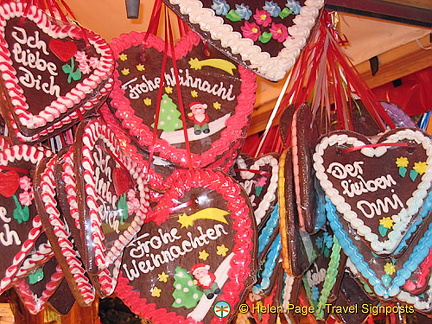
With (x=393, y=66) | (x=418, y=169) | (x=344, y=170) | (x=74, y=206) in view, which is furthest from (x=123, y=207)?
(x=393, y=66)

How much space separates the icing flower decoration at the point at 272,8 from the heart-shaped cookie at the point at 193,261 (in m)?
0.28

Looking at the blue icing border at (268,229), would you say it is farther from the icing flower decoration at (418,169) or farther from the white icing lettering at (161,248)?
the icing flower decoration at (418,169)

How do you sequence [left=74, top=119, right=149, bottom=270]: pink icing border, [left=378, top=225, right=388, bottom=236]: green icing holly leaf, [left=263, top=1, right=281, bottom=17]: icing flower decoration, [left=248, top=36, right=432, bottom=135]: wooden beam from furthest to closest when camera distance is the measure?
1. [left=248, top=36, right=432, bottom=135]: wooden beam
2. [left=263, top=1, right=281, bottom=17]: icing flower decoration
3. [left=378, top=225, right=388, bottom=236]: green icing holly leaf
4. [left=74, top=119, right=149, bottom=270]: pink icing border

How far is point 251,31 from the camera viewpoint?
909mm

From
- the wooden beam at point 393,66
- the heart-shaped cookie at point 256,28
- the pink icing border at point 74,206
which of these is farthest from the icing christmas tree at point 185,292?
the wooden beam at point 393,66

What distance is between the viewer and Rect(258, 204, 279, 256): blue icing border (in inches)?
37.3

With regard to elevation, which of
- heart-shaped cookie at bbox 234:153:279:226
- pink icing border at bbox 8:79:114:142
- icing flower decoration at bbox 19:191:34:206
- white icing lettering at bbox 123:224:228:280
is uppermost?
pink icing border at bbox 8:79:114:142

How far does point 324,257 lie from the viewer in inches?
39.6

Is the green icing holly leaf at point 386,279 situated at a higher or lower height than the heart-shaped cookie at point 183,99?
lower

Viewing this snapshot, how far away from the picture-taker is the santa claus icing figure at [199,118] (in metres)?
0.95

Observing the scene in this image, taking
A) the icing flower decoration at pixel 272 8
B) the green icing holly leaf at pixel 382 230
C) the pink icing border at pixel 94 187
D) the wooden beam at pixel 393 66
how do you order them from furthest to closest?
the wooden beam at pixel 393 66, the icing flower decoration at pixel 272 8, the green icing holly leaf at pixel 382 230, the pink icing border at pixel 94 187

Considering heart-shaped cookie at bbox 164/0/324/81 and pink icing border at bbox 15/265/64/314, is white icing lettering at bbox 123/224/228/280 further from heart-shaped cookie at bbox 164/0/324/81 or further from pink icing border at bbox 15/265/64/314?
heart-shaped cookie at bbox 164/0/324/81

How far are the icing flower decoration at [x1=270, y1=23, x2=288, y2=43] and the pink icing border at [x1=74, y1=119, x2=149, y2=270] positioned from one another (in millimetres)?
290

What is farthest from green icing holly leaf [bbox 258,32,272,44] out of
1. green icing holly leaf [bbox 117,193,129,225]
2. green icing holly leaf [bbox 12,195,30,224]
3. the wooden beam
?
the wooden beam
